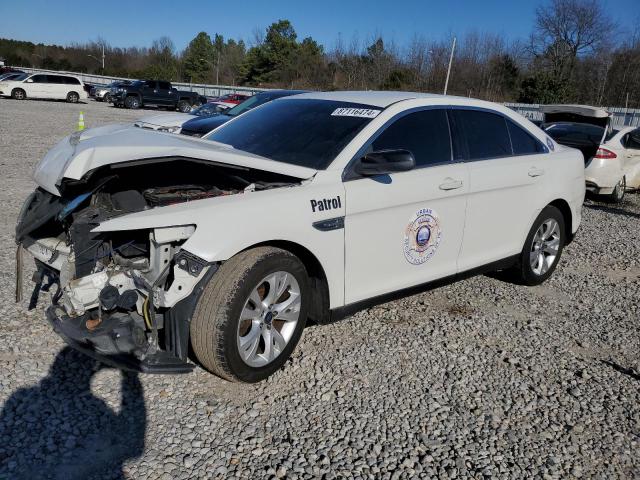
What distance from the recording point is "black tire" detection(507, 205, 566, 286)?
5.06 meters

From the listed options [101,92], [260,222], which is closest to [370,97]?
[260,222]

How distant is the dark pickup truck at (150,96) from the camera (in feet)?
103

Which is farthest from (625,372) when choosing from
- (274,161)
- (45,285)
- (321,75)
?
(321,75)

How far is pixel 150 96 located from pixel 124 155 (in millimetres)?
31213

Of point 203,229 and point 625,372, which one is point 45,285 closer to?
point 203,229

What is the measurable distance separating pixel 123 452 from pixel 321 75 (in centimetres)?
5988

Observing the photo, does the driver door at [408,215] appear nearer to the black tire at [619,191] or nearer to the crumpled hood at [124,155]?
the crumpled hood at [124,155]

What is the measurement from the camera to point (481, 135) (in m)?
4.56

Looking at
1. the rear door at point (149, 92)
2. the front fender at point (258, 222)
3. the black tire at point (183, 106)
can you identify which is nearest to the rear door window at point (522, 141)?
the front fender at point (258, 222)

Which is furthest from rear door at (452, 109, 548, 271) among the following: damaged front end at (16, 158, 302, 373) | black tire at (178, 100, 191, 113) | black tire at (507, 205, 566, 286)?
black tire at (178, 100, 191, 113)

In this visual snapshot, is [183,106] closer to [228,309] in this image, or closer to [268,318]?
[268,318]

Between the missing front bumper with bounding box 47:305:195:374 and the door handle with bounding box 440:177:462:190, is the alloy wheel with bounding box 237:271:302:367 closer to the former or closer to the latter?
the missing front bumper with bounding box 47:305:195:374

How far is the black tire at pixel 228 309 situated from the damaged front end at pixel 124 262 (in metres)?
0.07

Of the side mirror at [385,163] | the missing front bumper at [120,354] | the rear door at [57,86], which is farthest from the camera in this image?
the rear door at [57,86]
